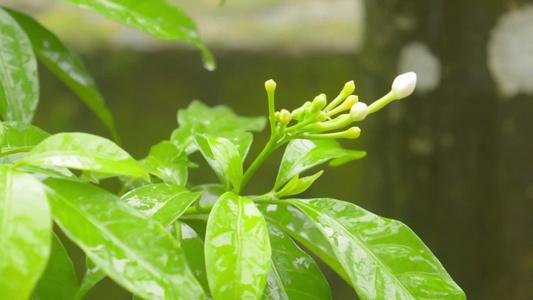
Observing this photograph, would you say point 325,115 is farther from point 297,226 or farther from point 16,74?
point 16,74

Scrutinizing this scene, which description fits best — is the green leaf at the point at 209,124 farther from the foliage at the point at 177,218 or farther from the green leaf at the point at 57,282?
A: the green leaf at the point at 57,282

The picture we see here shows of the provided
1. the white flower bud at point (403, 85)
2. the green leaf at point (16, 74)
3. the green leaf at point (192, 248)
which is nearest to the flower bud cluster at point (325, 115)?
the white flower bud at point (403, 85)

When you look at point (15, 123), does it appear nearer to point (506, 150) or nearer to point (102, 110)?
point (102, 110)

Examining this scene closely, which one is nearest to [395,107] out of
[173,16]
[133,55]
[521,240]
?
[521,240]

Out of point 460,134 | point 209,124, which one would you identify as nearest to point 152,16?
point 209,124

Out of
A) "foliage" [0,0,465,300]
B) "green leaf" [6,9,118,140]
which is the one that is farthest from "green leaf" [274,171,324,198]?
"green leaf" [6,9,118,140]

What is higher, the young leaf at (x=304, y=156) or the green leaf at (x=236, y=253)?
the young leaf at (x=304, y=156)

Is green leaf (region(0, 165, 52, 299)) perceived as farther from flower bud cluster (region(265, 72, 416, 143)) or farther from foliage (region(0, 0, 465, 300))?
flower bud cluster (region(265, 72, 416, 143))
